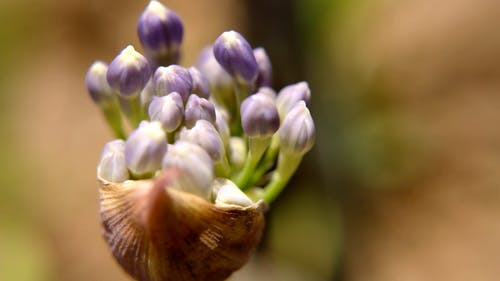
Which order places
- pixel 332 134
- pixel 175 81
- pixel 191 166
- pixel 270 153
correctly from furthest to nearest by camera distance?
1. pixel 332 134
2. pixel 270 153
3. pixel 175 81
4. pixel 191 166

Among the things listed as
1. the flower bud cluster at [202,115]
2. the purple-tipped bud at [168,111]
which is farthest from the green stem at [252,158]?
the purple-tipped bud at [168,111]

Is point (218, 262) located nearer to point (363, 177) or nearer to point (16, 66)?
point (363, 177)

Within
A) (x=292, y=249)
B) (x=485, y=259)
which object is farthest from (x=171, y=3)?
(x=485, y=259)

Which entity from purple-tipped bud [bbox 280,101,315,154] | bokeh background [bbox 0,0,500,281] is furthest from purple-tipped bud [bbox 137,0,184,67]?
bokeh background [bbox 0,0,500,281]

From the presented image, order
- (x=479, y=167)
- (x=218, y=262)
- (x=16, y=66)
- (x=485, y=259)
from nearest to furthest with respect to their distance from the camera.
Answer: (x=218, y=262) < (x=485, y=259) < (x=479, y=167) < (x=16, y=66)

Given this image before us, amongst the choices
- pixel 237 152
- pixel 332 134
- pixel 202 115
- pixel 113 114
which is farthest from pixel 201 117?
pixel 332 134

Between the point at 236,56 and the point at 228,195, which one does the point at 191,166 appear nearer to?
the point at 228,195

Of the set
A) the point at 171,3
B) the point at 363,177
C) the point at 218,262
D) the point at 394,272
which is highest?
the point at 171,3
